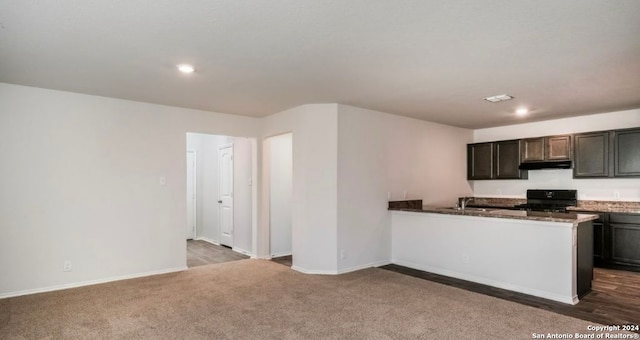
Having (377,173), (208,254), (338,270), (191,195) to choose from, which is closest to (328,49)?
(377,173)

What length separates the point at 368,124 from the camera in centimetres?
533

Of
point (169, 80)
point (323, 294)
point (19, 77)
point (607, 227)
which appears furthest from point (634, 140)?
point (19, 77)

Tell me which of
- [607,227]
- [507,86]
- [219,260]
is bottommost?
[219,260]

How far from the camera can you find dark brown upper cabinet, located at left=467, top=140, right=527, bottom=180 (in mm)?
6574

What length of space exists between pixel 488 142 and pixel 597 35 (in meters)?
4.50

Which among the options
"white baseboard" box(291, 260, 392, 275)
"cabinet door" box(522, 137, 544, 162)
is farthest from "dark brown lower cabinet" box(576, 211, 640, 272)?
"white baseboard" box(291, 260, 392, 275)

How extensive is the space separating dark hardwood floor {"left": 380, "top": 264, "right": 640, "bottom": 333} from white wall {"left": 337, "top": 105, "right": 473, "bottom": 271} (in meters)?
0.70

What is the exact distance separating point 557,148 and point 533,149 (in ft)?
1.22

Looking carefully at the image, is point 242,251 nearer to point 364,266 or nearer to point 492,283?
point 364,266

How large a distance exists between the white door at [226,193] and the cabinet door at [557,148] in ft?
18.9

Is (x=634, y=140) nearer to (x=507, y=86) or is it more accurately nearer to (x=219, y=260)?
(x=507, y=86)

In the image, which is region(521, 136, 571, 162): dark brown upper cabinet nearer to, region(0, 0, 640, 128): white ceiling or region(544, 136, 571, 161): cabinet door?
region(544, 136, 571, 161): cabinet door

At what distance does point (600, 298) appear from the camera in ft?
12.9

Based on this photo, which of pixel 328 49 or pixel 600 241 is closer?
pixel 328 49
